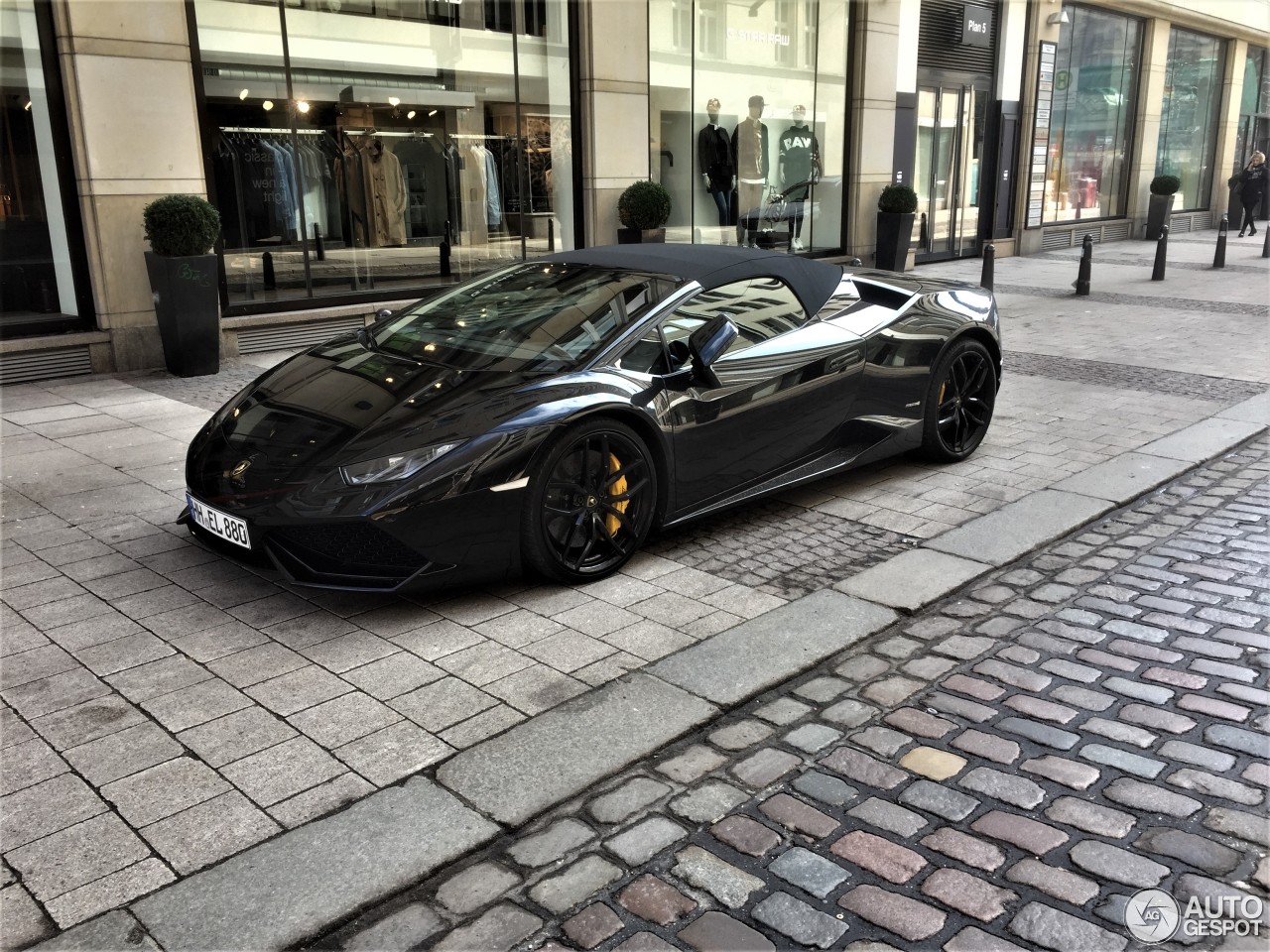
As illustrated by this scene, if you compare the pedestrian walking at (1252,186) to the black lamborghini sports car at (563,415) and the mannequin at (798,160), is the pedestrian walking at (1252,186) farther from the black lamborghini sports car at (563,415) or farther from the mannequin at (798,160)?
the black lamborghini sports car at (563,415)

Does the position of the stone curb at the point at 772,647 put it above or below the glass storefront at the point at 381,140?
below

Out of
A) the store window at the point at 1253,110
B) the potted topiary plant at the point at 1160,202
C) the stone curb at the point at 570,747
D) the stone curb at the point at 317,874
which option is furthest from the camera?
the store window at the point at 1253,110

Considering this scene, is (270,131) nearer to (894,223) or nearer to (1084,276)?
(894,223)

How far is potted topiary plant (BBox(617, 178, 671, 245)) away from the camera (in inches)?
495

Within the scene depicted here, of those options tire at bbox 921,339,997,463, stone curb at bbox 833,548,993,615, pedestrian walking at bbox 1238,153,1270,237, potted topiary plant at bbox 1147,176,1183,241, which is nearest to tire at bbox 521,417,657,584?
stone curb at bbox 833,548,993,615

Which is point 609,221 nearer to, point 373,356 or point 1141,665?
point 373,356

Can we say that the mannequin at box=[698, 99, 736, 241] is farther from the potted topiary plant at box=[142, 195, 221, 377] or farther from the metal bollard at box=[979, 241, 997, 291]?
the potted topiary plant at box=[142, 195, 221, 377]

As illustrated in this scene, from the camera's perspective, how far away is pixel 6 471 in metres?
6.27

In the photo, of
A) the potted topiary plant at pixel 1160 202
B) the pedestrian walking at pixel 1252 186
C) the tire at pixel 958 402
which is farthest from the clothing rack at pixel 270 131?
the pedestrian walking at pixel 1252 186

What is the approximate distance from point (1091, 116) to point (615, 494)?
22861mm

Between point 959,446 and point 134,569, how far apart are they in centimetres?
462

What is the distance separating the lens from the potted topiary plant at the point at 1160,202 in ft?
76.0

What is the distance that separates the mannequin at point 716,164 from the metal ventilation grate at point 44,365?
8.72 metres

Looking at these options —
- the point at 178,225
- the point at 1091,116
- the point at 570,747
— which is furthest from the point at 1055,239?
the point at 570,747
